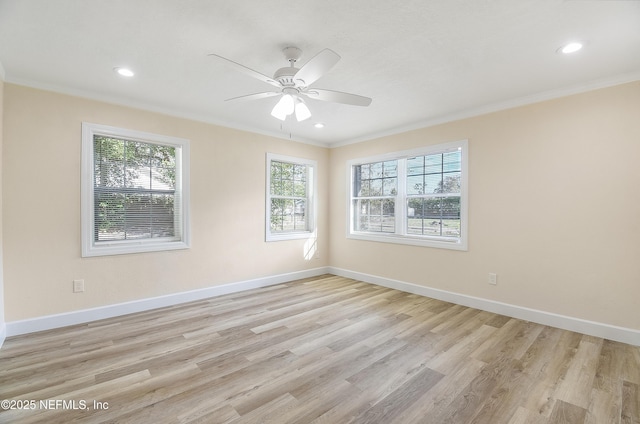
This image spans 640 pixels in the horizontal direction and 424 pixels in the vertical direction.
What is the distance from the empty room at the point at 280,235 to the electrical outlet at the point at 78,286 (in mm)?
35

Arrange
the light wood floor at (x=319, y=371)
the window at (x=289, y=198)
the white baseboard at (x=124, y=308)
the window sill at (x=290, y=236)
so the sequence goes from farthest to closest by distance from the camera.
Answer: the window at (x=289, y=198) → the window sill at (x=290, y=236) → the white baseboard at (x=124, y=308) → the light wood floor at (x=319, y=371)

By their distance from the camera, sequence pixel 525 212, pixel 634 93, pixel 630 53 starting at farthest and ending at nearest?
pixel 525 212
pixel 634 93
pixel 630 53

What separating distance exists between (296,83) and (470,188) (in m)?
2.78

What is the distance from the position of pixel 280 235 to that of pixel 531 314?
3.65 m

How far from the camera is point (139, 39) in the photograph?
88.0 inches

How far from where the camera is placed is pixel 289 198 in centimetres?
525

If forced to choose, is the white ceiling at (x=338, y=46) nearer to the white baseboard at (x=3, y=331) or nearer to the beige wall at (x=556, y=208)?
the beige wall at (x=556, y=208)

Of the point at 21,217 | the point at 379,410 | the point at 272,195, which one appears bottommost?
the point at 379,410

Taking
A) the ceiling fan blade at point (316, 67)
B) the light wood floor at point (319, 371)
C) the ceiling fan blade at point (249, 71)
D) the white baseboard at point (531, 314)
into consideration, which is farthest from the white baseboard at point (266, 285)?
the ceiling fan blade at point (316, 67)

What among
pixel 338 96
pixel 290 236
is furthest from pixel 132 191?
pixel 338 96

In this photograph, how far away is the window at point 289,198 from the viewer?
16.3ft

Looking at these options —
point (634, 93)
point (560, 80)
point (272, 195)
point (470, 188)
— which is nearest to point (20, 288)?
point (272, 195)

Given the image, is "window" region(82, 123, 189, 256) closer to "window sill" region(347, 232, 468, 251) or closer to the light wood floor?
the light wood floor

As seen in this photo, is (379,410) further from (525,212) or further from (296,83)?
(525,212)
